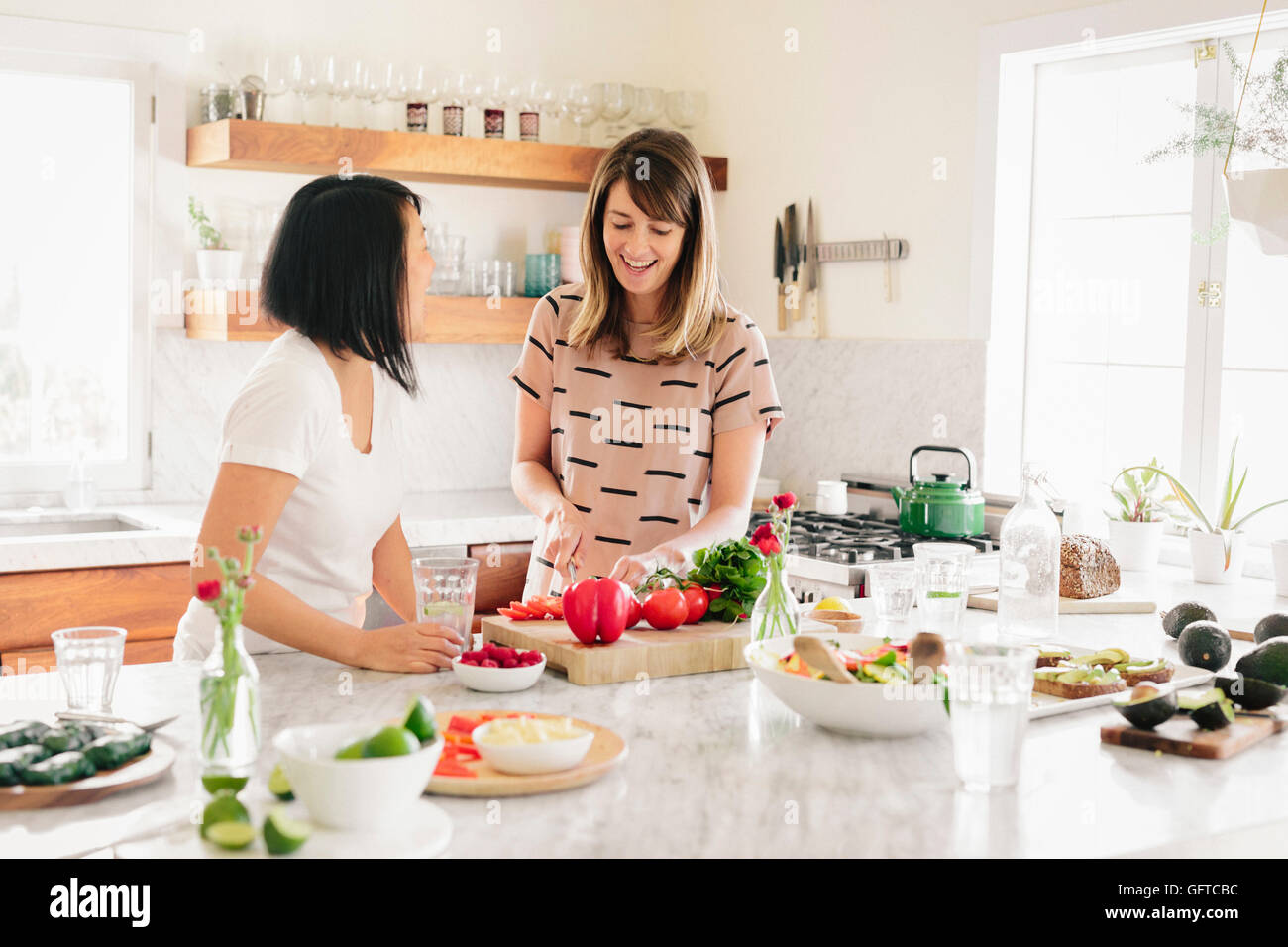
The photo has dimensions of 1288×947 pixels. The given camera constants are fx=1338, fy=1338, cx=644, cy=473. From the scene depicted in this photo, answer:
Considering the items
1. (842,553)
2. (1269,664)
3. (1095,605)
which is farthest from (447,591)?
(842,553)

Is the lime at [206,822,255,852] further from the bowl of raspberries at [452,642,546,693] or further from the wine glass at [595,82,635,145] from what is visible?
the wine glass at [595,82,635,145]

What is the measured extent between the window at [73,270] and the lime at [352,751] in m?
2.95

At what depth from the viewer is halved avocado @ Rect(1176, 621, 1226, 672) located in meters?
2.01

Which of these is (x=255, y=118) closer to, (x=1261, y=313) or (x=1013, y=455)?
(x=1013, y=455)

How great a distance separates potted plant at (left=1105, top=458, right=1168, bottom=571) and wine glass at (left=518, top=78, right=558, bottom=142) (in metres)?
2.16

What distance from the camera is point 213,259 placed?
12.8 feet

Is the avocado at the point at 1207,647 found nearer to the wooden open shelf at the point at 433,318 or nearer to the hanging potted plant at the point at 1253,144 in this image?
the hanging potted plant at the point at 1253,144

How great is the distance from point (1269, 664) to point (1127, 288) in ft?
6.79

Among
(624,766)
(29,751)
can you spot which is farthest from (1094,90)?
(29,751)

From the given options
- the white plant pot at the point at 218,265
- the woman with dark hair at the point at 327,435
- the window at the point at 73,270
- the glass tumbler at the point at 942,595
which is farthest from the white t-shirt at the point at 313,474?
the window at the point at 73,270

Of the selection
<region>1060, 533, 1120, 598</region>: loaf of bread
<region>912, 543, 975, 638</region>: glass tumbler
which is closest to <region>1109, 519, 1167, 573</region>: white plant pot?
<region>1060, 533, 1120, 598</region>: loaf of bread

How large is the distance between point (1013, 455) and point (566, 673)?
2.40 metres

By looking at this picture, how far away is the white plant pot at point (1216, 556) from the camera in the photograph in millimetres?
3141

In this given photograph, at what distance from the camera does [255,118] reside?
154 inches
